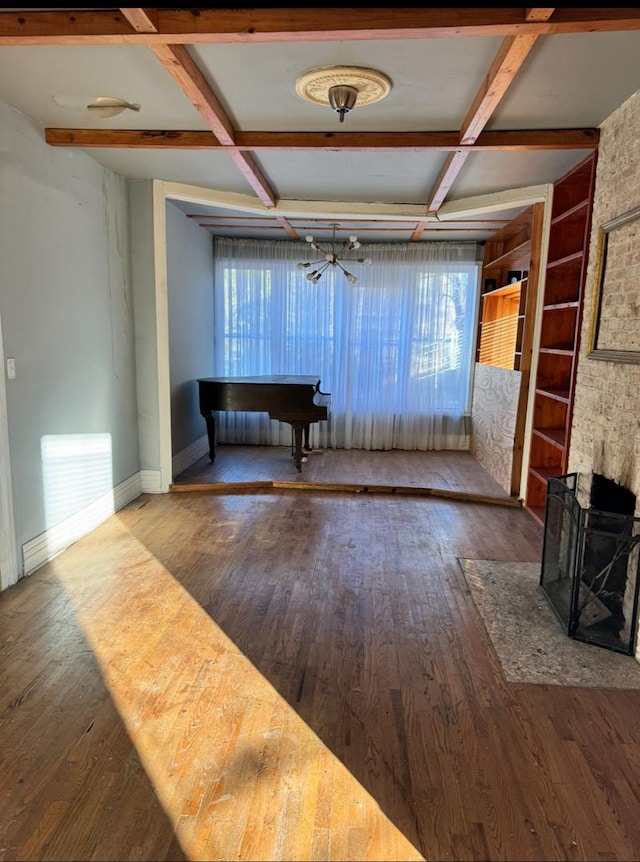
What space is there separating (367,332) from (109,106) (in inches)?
168

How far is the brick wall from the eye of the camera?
2.82 m

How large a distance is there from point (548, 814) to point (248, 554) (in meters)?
2.30

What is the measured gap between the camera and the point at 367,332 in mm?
6906

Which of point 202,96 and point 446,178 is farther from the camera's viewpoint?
point 446,178

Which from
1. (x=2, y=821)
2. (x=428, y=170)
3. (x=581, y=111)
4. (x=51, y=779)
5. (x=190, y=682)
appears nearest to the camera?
(x=2, y=821)

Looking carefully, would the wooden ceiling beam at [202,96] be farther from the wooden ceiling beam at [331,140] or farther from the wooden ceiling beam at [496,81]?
the wooden ceiling beam at [496,81]

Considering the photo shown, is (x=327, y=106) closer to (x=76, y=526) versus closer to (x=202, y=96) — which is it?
(x=202, y=96)

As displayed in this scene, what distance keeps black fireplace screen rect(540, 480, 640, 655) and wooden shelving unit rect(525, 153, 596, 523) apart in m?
1.22

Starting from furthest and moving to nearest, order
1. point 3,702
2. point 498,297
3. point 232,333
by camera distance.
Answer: point 232,333 < point 498,297 < point 3,702

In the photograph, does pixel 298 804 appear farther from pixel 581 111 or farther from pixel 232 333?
pixel 232 333

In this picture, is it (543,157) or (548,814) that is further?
(543,157)

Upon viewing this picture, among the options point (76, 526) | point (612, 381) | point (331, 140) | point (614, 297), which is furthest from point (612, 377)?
point (76, 526)

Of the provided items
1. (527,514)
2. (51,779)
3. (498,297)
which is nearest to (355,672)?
(51,779)

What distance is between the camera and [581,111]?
10.0 ft
